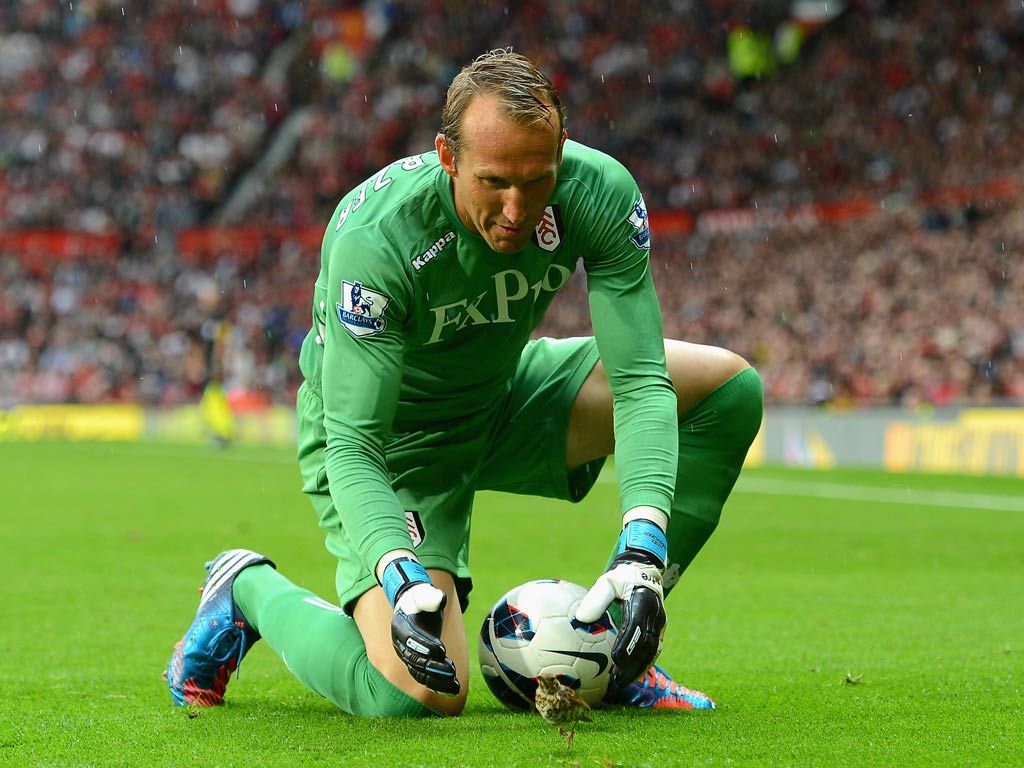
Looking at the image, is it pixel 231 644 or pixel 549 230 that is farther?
pixel 231 644

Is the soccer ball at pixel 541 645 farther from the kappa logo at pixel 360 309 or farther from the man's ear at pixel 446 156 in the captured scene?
the man's ear at pixel 446 156

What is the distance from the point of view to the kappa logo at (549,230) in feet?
12.4

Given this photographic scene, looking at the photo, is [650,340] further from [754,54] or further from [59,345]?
[59,345]

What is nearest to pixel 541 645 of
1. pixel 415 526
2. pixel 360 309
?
pixel 415 526

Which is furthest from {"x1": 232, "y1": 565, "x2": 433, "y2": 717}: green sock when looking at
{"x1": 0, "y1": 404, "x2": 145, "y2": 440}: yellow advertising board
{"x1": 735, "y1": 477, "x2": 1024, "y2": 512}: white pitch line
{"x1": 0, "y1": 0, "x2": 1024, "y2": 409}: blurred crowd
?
{"x1": 0, "y1": 404, "x2": 145, "y2": 440}: yellow advertising board

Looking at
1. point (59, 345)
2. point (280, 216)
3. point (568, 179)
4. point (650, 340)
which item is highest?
point (568, 179)

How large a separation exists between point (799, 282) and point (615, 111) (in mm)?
6983

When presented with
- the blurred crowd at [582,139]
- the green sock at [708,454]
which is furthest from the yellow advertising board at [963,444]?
the green sock at [708,454]

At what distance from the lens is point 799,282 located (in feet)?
75.2

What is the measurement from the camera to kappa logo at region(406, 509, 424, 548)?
416 cm

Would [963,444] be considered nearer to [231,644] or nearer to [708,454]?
[708,454]

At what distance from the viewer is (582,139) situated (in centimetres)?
2769

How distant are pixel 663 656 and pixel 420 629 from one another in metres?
2.13

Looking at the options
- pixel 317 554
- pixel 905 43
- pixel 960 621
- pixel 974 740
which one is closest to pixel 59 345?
pixel 905 43
